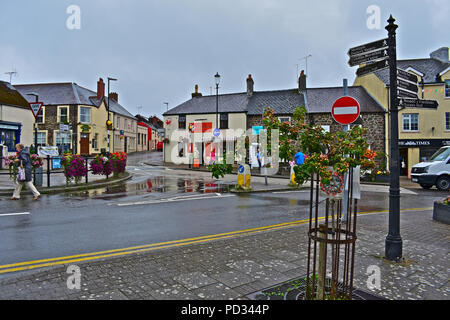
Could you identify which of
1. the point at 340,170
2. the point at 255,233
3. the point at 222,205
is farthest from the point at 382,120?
the point at 340,170

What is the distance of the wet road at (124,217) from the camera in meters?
5.81

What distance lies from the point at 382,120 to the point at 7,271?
106 feet

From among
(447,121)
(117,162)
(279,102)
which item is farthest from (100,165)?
(447,121)

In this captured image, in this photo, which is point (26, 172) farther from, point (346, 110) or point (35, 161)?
point (346, 110)

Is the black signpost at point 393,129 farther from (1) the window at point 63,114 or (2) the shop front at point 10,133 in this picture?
(1) the window at point 63,114

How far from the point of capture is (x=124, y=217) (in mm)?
8273

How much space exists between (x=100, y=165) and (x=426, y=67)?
31.6 meters

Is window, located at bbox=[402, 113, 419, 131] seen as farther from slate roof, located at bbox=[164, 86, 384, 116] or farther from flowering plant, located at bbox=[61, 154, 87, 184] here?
flowering plant, located at bbox=[61, 154, 87, 184]

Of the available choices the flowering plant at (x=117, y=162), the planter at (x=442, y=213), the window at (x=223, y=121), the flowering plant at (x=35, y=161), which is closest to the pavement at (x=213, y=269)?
the planter at (x=442, y=213)

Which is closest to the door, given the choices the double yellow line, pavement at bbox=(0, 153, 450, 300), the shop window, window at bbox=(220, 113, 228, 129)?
window at bbox=(220, 113, 228, 129)

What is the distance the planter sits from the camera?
26.3ft

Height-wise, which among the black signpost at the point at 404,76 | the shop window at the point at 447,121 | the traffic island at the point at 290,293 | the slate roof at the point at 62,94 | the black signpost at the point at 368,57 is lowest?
the traffic island at the point at 290,293

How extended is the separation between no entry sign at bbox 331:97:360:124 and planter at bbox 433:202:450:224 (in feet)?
13.0

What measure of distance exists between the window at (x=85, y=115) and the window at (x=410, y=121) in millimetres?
36638
